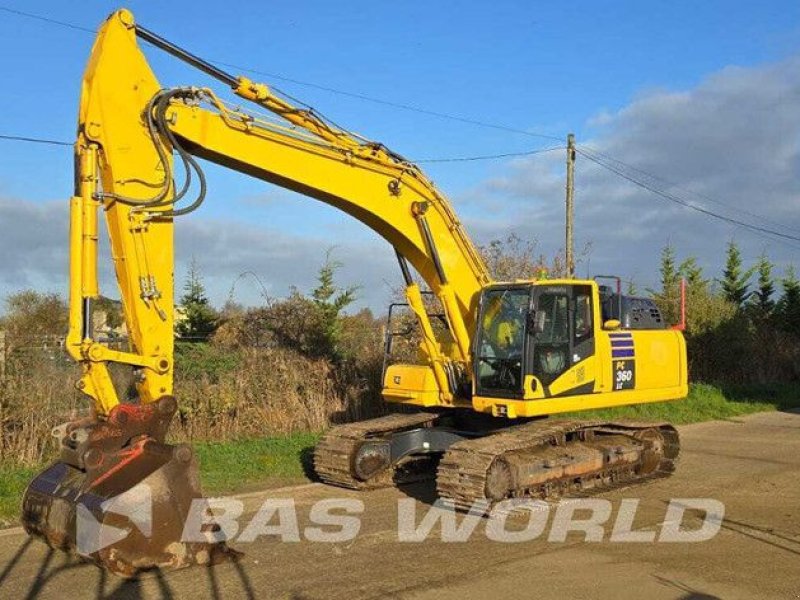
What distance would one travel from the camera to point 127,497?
6.55 metres

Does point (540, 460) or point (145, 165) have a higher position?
point (145, 165)

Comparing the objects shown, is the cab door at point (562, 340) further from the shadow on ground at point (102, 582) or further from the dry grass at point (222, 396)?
the dry grass at point (222, 396)

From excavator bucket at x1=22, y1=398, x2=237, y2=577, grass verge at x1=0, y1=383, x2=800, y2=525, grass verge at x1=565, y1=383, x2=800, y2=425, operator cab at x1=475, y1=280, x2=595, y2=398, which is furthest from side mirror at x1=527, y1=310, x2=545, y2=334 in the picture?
grass verge at x1=565, y1=383, x2=800, y2=425

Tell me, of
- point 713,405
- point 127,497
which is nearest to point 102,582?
point 127,497

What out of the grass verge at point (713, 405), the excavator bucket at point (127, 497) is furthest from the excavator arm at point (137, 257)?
the grass verge at point (713, 405)

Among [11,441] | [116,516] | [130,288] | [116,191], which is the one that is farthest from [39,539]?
[11,441]

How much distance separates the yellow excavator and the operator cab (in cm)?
2

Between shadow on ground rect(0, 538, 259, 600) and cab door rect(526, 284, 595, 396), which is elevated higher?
cab door rect(526, 284, 595, 396)

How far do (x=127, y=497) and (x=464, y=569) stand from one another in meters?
2.74

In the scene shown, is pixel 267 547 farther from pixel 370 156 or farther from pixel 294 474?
pixel 370 156

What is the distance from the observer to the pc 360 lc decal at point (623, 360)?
1052 centimetres

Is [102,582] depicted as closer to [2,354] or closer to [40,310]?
[2,354]

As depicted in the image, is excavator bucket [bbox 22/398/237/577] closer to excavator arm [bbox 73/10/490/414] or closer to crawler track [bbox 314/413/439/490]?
excavator arm [bbox 73/10/490/414]

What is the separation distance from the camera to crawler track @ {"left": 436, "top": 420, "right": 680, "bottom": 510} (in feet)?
29.5
